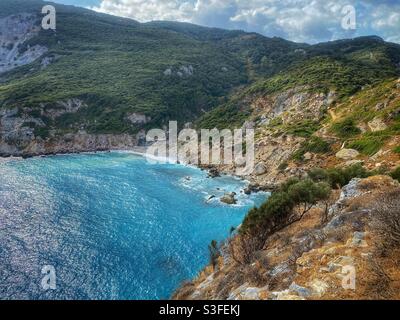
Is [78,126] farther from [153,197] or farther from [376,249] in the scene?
[376,249]

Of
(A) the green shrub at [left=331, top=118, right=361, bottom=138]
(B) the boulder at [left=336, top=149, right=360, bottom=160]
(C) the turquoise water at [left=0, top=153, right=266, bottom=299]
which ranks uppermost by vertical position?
(A) the green shrub at [left=331, top=118, right=361, bottom=138]

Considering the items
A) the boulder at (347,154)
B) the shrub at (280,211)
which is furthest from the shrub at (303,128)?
the shrub at (280,211)

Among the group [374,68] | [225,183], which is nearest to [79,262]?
[225,183]

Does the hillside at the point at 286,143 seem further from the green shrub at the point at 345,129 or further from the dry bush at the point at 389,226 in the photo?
the green shrub at the point at 345,129

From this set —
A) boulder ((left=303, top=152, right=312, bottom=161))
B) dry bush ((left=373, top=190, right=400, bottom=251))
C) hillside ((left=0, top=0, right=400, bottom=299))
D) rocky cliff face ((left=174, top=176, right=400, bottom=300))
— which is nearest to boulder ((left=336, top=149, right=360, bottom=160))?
hillside ((left=0, top=0, right=400, bottom=299))

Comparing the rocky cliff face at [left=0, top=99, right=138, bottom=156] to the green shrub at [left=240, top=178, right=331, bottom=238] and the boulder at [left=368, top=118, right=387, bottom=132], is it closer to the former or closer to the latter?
the boulder at [left=368, top=118, right=387, bottom=132]

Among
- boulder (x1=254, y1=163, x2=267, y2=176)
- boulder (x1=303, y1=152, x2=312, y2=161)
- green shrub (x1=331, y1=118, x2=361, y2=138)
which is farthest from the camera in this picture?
boulder (x1=254, y1=163, x2=267, y2=176)
